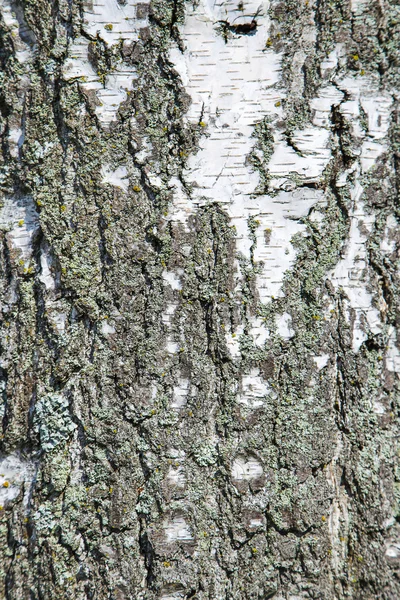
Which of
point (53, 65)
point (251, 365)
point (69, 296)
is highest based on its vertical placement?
point (53, 65)

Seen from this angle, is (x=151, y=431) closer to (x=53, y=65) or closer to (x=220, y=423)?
(x=220, y=423)

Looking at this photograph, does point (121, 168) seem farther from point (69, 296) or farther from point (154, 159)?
point (69, 296)

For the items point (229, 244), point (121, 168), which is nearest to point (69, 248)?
point (121, 168)

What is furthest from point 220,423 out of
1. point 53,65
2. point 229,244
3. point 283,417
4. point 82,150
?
point 53,65

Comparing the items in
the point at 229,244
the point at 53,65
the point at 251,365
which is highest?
the point at 53,65

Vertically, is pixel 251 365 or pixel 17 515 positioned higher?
pixel 251 365

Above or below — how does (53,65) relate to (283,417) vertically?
above
